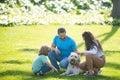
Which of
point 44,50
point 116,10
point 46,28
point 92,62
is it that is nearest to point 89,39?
point 92,62

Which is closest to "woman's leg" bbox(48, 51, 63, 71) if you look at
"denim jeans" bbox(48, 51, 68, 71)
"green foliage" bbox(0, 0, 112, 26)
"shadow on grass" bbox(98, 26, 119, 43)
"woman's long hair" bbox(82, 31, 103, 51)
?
"denim jeans" bbox(48, 51, 68, 71)

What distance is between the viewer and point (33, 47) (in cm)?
1653

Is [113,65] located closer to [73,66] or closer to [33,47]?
[73,66]

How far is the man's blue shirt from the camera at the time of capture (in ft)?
37.7

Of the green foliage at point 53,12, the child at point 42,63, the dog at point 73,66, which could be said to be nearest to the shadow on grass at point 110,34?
the green foliage at point 53,12

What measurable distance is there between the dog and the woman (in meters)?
0.17

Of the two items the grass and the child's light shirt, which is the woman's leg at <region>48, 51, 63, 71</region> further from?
the child's light shirt

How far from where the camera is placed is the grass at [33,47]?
36.9ft

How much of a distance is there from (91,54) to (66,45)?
3.58 ft

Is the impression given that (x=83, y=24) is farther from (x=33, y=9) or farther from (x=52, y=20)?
(x=33, y=9)

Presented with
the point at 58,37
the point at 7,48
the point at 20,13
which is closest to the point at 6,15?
the point at 20,13

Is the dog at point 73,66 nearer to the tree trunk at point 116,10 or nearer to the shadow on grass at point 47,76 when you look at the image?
the shadow on grass at point 47,76

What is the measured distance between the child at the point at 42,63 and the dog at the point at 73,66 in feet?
1.25

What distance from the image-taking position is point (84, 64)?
11.0 metres
